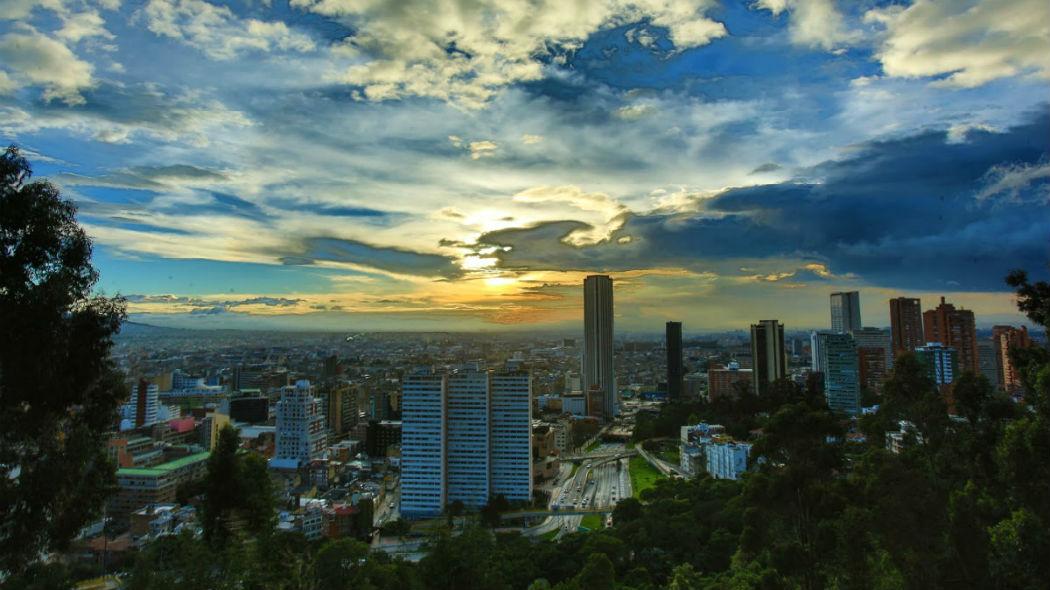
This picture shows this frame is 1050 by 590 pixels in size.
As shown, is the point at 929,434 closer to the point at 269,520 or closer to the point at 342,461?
the point at 269,520

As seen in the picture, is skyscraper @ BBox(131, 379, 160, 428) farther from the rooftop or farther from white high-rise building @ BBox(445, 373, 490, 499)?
white high-rise building @ BBox(445, 373, 490, 499)

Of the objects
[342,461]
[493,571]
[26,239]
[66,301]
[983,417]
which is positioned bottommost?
[342,461]

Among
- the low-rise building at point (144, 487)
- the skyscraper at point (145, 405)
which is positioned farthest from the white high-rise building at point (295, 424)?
the skyscraper at point (145, 405)

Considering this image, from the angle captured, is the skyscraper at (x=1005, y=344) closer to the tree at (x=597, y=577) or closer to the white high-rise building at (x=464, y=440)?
the white high-rise building at (x=464, y=440)

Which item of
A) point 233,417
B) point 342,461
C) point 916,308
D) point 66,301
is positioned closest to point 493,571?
point 66,301

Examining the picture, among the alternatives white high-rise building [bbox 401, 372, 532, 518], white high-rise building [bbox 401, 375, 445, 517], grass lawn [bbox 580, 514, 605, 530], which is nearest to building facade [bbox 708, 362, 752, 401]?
white high-rise building [bbox 401, 372, 532, 518]

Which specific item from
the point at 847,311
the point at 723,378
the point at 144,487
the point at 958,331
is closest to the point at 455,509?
the point at 144,487
